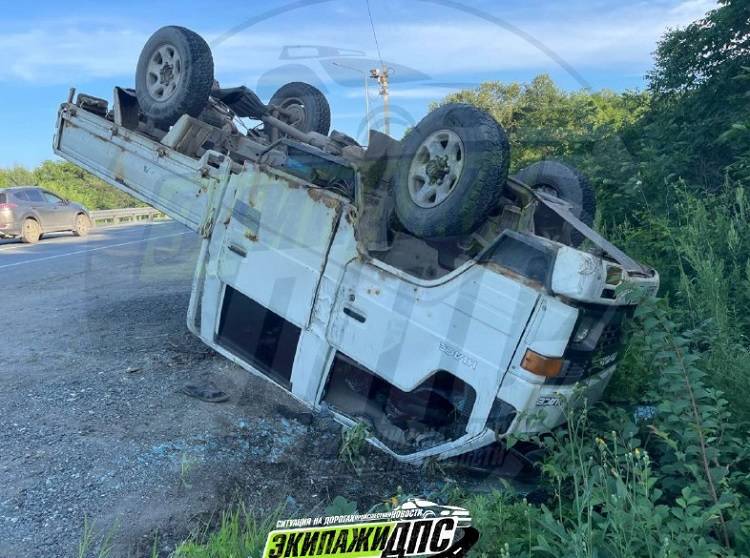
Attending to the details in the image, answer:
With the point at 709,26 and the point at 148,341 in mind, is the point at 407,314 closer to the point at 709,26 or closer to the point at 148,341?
the point at 148,341

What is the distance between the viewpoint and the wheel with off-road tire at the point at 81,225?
15.0 meters

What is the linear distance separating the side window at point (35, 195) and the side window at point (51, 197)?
11cm

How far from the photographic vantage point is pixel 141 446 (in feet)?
11.2

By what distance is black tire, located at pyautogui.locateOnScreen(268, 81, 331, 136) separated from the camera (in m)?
6.19

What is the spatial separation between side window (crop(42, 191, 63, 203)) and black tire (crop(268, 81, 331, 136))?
399 inches

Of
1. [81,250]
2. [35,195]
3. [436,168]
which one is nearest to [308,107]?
[436,168]

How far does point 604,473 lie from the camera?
2.64 metres

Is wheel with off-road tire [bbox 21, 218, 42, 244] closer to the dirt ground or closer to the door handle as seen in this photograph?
the dirt ground

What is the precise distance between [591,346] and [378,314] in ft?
3.82

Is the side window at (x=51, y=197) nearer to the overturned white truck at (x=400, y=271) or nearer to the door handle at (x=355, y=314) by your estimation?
the overturned white truck at (x=400, y=271)

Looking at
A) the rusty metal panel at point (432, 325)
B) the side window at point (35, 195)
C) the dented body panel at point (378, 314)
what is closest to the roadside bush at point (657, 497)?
the dented body panel at point (378, 314)

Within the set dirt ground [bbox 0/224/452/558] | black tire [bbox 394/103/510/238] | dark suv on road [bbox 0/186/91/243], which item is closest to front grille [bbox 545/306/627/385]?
black tire [bbox 394/103/510/238]

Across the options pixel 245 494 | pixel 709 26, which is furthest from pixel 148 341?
pixel 709 26

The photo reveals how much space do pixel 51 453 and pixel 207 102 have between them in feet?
10.5
